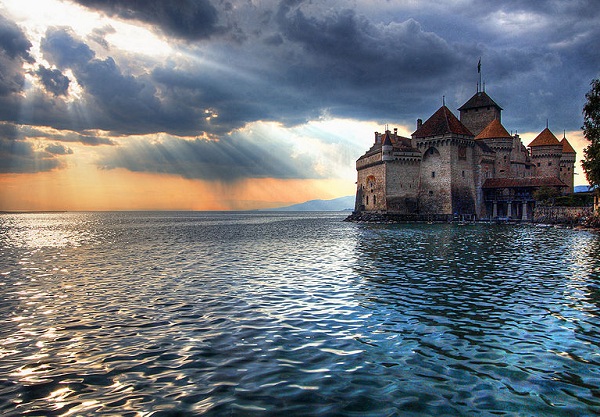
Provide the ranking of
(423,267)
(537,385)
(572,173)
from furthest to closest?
1. (572,173)
2. (423,267)
3. (537,385)

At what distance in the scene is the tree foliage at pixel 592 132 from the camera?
1531 inches

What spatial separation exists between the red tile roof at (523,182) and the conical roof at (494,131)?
8.71 metres

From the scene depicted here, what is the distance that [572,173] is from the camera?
81.2 m

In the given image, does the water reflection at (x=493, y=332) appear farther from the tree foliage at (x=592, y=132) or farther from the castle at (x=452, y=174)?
the castle at (x=452, y=174)

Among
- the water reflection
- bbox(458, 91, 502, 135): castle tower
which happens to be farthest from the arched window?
the water reflection

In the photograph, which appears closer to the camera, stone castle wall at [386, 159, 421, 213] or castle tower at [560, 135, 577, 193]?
stone castle wall at [386, 159, 421, 213]

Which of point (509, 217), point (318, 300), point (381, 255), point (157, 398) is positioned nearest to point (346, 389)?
point (157, 398)

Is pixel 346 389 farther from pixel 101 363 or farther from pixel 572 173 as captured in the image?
pixel 572 173

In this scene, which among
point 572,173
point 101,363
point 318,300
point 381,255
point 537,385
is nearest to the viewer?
point 537,385

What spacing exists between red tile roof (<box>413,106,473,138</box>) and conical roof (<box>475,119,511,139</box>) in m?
8.70

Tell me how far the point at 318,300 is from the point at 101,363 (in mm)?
6606

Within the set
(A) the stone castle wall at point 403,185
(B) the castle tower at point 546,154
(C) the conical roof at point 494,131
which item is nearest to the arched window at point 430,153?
(A) the stone castle wall at point 403,185

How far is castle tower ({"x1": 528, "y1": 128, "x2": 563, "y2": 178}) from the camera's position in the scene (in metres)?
76.4

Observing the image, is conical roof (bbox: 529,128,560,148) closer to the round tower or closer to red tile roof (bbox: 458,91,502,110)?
red tile roof (bbox: 458,91,502,110)
